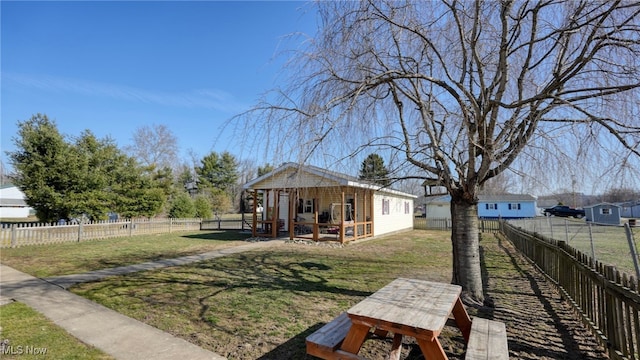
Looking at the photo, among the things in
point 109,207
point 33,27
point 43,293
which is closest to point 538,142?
point 43,293

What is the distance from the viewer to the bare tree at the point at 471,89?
3.66 m

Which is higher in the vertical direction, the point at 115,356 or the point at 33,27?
the point at 33,27

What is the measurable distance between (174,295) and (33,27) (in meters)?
10.2

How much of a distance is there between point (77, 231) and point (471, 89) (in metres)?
17.3

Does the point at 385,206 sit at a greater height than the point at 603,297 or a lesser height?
greater

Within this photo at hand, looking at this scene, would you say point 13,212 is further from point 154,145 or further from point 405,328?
point 405,328

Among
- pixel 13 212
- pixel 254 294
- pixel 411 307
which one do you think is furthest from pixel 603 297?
pixel 13 212

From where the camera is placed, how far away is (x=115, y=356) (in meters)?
3.19

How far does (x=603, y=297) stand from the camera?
3.40 meters

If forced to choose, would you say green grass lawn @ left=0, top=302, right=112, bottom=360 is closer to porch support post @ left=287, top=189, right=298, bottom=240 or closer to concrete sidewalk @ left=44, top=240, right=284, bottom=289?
concrete sidewalk @ left=44, top=240, right=284, bottom=289

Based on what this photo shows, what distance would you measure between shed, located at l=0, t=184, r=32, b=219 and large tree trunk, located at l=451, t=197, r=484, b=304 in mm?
48711

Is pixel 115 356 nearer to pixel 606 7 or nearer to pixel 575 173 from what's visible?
pixel 575 173

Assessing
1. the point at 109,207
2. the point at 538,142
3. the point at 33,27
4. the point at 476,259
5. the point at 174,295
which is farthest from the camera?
the point at 109,207

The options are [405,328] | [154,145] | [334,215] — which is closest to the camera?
[405,328]
